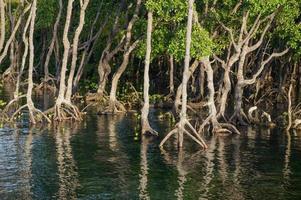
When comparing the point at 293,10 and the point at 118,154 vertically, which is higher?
the point at 293,10

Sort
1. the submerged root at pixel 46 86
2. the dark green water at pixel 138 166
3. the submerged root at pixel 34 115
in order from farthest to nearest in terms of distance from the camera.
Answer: the submerged root at pixel 46 86, the submerged root at pixel 34 115, the dark green water at pixel 138 166

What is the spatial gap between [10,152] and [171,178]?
31.3 feet

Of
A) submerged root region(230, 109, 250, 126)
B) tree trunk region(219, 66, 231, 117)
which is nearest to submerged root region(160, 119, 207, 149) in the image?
tree trunk region(219, 66, 231, 117)

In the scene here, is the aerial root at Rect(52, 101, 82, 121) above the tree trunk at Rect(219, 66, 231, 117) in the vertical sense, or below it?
below

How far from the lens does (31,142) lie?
3791cm

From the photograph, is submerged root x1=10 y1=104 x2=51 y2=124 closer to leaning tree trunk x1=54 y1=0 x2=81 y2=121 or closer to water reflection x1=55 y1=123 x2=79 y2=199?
leaning tree trunk x1=54 y1=0 x2=81 y2=121

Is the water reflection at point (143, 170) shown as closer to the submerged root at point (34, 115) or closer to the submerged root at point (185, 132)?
the submerged root at point (185, 132)

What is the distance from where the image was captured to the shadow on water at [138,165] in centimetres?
2755

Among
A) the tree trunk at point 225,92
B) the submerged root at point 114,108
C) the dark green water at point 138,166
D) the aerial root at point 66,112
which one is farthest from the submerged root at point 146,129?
the submerged root at point 114,108

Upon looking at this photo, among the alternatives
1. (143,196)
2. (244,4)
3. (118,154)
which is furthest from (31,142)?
(244,4)

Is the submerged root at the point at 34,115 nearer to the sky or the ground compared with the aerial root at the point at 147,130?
nearer to the sky

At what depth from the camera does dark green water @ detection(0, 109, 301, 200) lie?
2753 centimetres

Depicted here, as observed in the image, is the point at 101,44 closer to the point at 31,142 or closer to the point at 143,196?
the point at 31,142

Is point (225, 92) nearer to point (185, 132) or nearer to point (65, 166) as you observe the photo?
point (185, 132)
